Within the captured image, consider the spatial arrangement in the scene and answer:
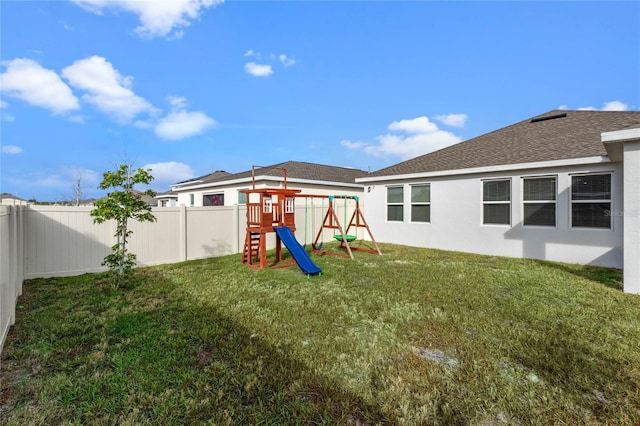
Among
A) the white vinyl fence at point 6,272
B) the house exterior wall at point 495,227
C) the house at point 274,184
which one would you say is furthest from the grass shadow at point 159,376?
the house at point 274,184

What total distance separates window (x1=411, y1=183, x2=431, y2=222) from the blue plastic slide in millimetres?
5517

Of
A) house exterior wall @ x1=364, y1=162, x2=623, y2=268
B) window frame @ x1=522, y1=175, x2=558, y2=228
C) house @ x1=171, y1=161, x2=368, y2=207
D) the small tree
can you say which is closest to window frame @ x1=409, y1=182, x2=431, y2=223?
house exterior wall @ x1=364, y1=162, x2=623, y2=268

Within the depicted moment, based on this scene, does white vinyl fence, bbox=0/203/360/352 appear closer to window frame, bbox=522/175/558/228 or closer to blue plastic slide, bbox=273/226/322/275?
blue plastic slide, bbox=273/226/322/275

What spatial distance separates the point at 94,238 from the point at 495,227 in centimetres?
1100

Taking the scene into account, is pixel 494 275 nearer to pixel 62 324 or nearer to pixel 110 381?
pixel 110 381

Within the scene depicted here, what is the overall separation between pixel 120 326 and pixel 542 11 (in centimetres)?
1223

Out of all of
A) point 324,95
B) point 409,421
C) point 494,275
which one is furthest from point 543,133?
point 409,421

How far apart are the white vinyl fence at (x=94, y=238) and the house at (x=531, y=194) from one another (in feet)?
20.5

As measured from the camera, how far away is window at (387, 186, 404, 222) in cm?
1127

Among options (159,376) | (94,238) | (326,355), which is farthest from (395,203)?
(159,376)

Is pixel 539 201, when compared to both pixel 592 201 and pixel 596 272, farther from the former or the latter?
pixel 596 272

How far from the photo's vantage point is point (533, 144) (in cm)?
913

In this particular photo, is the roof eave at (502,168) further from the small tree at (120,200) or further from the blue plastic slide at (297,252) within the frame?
the small tree at (120,200)

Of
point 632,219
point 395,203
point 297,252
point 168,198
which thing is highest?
point 168,198
